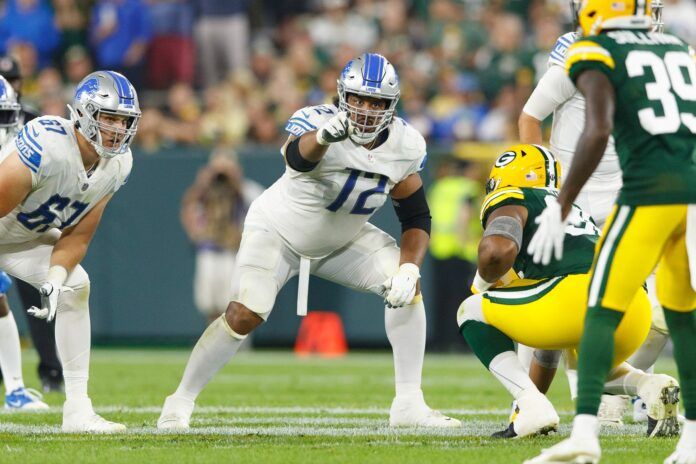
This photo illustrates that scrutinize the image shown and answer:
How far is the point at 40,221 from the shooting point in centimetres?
551

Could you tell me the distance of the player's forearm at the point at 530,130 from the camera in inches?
236

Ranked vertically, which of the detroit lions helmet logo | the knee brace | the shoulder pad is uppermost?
the shoulder pad

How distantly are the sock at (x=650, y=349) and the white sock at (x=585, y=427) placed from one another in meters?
1.96

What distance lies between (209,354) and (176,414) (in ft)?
0.97

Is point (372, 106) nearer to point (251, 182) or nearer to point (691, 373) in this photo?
point (691, 373)

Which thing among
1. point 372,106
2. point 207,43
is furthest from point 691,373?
point 207,43

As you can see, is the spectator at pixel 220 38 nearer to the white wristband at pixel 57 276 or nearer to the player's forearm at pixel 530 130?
the player's forearm at pixel 530 130

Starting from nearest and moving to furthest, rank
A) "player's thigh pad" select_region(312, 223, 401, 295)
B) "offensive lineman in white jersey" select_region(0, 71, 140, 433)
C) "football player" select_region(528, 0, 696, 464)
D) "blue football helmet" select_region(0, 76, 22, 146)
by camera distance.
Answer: "football player" select_region(528, 0, 696, 464), "offensive lineman in white jersey" select_region(0, 71, 140, 433), "player's thigh pad" select_region(312, 223, 401, 295), "blue football helmet" select_region(0, 76, 22, 146)

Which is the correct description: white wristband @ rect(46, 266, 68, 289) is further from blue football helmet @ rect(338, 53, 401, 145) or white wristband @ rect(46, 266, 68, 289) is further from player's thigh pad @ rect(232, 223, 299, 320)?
blue football helmet @ rect(338, 53, 401, 145)

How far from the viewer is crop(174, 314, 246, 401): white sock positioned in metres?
5.39

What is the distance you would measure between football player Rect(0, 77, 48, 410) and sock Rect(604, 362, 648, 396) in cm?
295

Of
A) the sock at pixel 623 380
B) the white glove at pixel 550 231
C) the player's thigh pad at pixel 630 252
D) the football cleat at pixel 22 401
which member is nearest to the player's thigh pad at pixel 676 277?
the player's thigh pad at pixel 630 252

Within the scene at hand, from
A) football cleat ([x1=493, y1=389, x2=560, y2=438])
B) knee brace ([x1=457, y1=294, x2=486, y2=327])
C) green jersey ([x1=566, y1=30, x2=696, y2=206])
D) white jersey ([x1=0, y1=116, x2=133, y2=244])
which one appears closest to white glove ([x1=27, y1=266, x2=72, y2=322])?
white jersey ([x1=0, y1=116, x2=133, y2=244])

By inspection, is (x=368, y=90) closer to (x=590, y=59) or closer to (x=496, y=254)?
(x=496, y=254)
